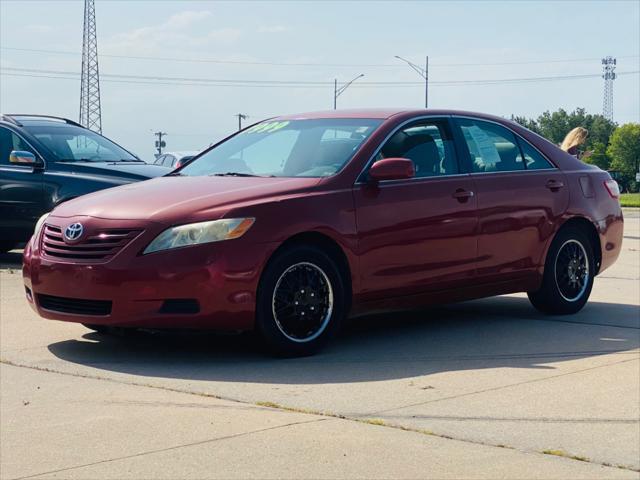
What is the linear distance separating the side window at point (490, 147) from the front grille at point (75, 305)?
297cm

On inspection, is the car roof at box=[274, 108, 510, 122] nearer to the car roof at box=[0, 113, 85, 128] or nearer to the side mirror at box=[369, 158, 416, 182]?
the side mirror at box=[369, 158, 416, 182]

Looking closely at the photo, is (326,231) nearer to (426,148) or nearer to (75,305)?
(426,148)

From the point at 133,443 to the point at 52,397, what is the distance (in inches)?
46.6

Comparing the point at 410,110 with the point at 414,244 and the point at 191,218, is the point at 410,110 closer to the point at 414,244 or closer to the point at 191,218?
the point at 414,244

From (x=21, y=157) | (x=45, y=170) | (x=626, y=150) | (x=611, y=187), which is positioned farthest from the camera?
(x=626, y=150)

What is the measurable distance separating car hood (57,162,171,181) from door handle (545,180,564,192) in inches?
191

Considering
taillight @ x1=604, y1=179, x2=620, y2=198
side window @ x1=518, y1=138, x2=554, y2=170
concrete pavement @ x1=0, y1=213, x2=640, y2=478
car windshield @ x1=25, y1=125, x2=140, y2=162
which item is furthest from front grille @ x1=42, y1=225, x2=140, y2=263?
car windshield @ x1=25, y1=125, x2=140, y2=162

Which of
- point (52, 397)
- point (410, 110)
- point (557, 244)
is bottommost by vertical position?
point (52, 397)

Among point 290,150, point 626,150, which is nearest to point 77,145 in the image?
point 290,150

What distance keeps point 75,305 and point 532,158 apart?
3837 mm

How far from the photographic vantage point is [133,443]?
5293mm

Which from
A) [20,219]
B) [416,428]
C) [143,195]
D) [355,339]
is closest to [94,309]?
[143,195]

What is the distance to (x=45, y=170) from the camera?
43.0ft

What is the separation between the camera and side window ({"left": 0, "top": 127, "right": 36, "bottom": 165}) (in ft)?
44.5
